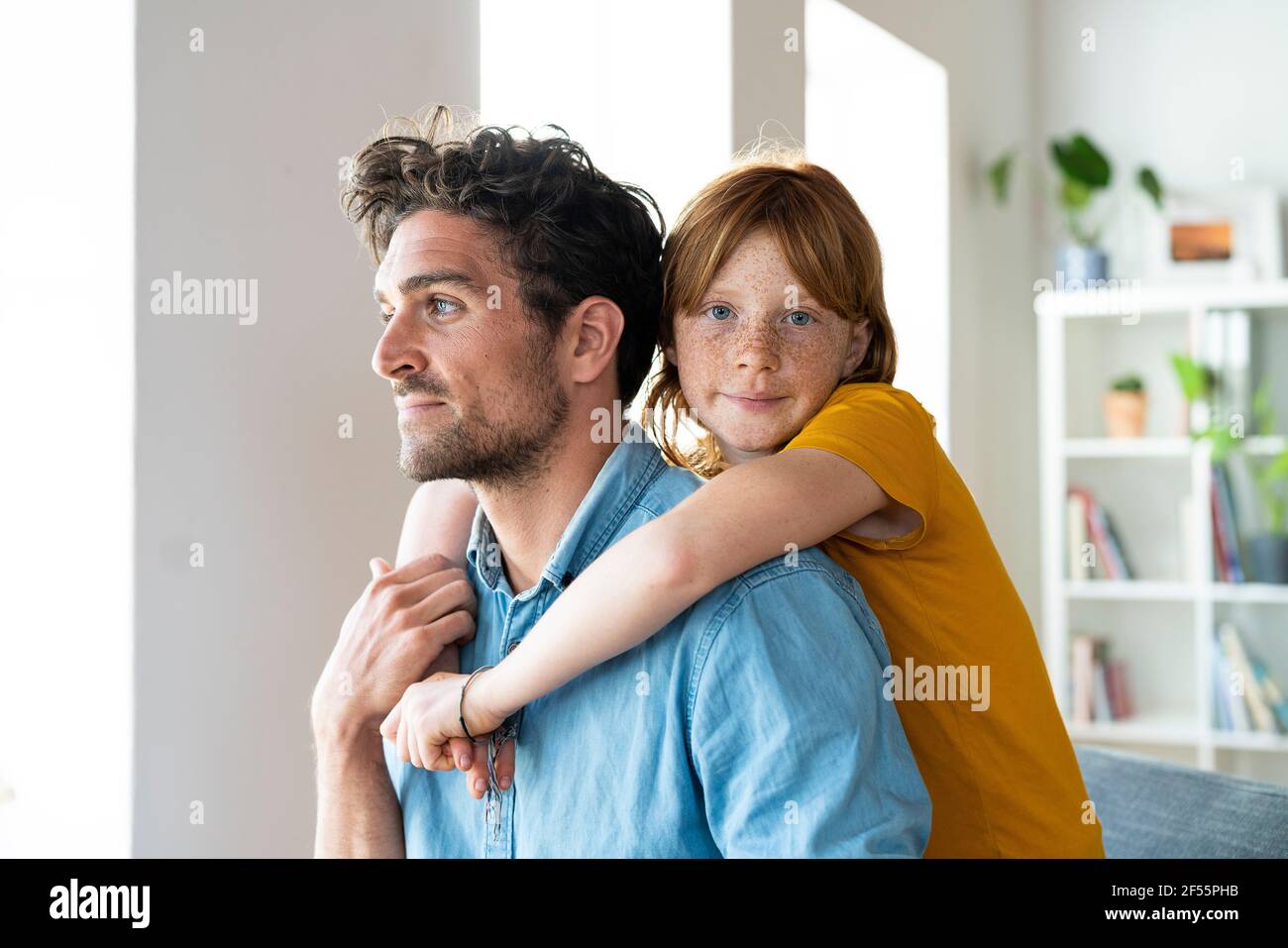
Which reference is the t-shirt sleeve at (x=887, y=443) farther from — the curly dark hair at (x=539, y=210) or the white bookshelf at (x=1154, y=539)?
the white bookshelf at (x=1154, y=539)

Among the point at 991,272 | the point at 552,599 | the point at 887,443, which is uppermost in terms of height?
the point at 991,272

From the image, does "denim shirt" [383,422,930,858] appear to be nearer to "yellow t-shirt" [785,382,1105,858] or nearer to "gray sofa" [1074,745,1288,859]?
"yellow t-shirt" [785,382,1105,858]

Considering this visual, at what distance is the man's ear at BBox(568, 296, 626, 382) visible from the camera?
1.33m

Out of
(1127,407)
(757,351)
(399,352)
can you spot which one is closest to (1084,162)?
(1127,407)

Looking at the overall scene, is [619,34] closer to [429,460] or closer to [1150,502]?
[429,460]

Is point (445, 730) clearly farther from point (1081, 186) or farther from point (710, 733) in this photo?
point (1081, 186)

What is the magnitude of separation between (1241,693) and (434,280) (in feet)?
10.2

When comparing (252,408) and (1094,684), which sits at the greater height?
(252,408)

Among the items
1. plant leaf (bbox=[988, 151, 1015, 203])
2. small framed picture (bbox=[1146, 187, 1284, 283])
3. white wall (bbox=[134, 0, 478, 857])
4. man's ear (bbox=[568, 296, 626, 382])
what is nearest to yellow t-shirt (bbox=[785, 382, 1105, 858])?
man's ear (bbox=[568, 296, 626, 382])

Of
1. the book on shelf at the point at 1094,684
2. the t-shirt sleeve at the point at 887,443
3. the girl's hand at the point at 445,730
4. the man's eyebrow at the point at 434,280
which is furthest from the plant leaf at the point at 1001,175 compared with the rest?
the girl's hand at the point at 445,730

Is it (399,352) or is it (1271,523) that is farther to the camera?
(1271,523)

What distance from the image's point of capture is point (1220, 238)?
3697mm

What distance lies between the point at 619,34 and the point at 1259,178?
2.39m

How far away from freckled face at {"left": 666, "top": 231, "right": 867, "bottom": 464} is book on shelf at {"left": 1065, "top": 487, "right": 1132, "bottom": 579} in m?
2.57
